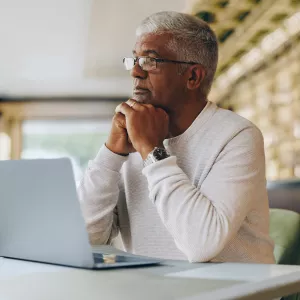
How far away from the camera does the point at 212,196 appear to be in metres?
1.04

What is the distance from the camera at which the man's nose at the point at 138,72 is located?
1.26m

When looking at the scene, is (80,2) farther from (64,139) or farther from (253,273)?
(64,139)

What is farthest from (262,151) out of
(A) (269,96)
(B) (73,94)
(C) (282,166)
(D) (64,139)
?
(D) (64,139)

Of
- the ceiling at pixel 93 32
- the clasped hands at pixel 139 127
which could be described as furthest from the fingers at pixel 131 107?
the ceiling at pixel 93 32

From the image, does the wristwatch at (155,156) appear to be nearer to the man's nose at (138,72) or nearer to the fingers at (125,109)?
the fingers at (125,109)

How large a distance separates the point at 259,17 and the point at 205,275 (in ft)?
13.8

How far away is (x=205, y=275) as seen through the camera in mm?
793

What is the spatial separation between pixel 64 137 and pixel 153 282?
372 inches

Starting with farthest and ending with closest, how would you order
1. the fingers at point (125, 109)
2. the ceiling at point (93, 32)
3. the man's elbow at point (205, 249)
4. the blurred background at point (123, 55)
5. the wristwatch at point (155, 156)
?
the blurred background at point (123, 55)
the ceiling at point (93, 32)
the fingers at point (125, 109)
the wristwatch at point (155, 156)
the man's elbow at point (205, 249)

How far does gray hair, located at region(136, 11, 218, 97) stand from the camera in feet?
4.17

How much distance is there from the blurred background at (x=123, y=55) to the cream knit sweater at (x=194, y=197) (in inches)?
93.4

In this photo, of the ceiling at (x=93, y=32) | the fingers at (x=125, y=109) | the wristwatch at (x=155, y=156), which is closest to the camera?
the wristwatch at (x=155, y=156)

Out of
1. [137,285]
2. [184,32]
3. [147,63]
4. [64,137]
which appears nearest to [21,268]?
[137,285]

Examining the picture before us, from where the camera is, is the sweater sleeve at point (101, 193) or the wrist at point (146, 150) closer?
the wrist at point (146, 150)
